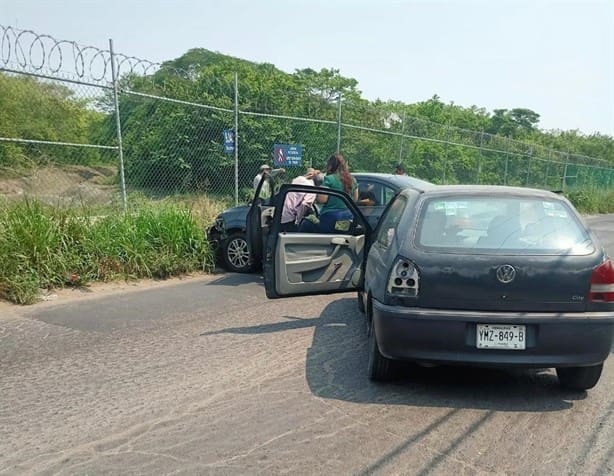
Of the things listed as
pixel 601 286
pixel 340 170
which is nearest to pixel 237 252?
pixel 340 170

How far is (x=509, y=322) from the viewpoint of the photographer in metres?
3.80

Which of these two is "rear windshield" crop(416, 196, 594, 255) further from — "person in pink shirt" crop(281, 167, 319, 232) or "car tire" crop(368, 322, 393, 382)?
"person in pink shirt" crop(281, 167, 319, 232)

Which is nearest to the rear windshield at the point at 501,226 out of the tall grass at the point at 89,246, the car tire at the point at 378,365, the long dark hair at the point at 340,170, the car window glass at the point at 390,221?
the car window glass at the point at 390,221

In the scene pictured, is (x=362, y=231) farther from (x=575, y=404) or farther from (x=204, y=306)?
(x=575, y=404)

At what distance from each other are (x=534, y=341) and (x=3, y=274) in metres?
5.86

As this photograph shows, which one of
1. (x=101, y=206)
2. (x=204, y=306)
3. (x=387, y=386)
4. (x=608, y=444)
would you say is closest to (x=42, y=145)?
(x=101, y=206)

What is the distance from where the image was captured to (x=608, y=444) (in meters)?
3.43

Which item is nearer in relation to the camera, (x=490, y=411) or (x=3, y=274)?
(x=490, y=411)

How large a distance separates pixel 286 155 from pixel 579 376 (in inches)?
349

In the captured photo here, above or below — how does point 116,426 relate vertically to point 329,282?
below

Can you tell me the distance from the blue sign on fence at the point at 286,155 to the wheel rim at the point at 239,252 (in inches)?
145

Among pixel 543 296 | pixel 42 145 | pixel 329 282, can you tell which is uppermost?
pixel 42 145

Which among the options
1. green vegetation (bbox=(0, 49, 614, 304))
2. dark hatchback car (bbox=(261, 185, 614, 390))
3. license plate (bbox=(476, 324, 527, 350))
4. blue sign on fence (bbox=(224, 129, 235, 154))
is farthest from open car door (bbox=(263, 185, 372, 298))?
blue sign on fence (bbox=(224, 129, 235, 154))

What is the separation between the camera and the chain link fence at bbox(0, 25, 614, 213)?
27.2 ft
